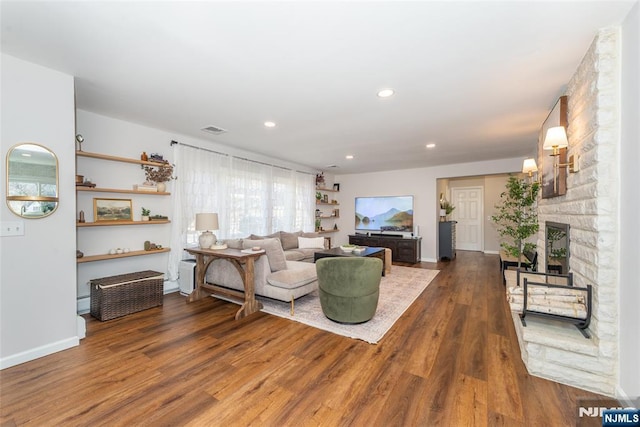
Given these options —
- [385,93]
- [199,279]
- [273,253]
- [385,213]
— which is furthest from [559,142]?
[385,213]

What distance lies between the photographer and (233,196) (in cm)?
486

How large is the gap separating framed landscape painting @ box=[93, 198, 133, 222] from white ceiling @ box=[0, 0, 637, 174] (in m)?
1.11

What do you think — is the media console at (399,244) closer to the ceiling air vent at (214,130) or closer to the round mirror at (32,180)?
the ceiling air vent at (214,130)

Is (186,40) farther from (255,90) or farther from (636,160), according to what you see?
(636,160)

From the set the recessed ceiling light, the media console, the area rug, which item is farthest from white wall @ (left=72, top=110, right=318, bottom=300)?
the media console

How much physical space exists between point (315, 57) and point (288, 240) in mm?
4023

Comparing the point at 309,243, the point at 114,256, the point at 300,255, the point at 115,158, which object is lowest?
the point at 300,255

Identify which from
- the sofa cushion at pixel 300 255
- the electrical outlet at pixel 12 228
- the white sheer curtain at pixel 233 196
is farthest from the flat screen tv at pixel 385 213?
the electrical outlet at pixel 12 228

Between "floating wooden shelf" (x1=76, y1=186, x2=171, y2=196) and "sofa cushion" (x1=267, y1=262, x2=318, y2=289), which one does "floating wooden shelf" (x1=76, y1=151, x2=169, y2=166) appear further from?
"sofa cushion" (x1=267, y1=262, x2=318, y2=289)

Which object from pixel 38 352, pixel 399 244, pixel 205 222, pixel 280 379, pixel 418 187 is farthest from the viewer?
pixel 418 187

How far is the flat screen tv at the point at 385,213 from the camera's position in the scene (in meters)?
6.86

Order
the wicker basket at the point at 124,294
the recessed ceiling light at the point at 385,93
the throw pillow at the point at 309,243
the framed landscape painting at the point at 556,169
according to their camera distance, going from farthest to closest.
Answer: the throw pillow at the point at 309,243 → the wicker basket at the point at 124,294 → the recessed ceiling light at the point at 385,93 → the framed landscape painting at the point at 556,169

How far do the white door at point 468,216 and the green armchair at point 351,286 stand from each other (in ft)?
21.7

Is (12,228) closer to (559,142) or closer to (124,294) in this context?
(124,294)
